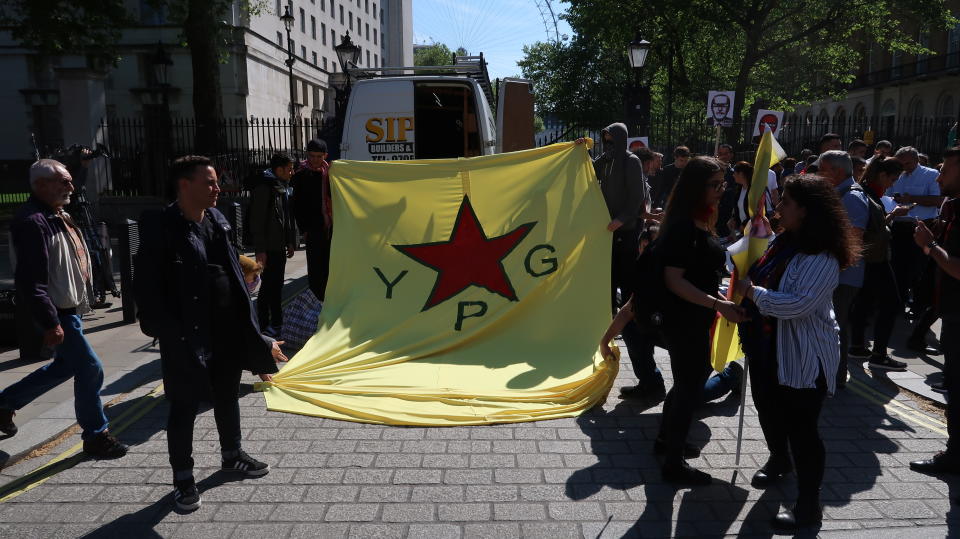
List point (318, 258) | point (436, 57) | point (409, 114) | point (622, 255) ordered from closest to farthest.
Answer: point (622, 255)
point (318, 258)
point (409, 114)
point (436, 57)

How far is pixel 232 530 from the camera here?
3.62 meters

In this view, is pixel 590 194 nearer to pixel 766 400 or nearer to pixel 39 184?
pixel 766 400

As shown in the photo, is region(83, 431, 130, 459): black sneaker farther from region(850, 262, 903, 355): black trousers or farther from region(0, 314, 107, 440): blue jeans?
region(850, 262, 903, 355): black trousers

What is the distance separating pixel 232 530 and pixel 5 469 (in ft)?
6.06

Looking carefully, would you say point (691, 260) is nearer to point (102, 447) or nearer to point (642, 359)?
point (642, 359)

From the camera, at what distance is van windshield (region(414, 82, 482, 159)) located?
36.7 ft

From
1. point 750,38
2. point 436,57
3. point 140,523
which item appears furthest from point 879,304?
point 436,57

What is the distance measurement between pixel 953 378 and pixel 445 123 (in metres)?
9.10

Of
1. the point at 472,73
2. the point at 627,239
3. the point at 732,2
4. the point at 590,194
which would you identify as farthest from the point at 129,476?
the point at 732,2

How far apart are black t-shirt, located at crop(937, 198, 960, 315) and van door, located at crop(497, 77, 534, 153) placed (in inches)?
242

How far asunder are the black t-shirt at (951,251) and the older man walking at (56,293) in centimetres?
523

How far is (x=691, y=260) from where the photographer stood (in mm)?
3863

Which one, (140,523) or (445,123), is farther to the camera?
(445,123)

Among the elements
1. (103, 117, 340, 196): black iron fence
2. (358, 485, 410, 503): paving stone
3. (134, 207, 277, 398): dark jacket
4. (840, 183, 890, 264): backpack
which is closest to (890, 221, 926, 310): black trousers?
(840, 183, 890, 264): backpack
